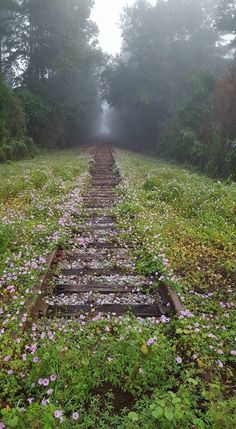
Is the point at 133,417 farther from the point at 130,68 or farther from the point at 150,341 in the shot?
the point at 130,68

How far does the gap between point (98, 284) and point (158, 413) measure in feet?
9.54

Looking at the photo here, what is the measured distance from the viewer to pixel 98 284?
5.44 m

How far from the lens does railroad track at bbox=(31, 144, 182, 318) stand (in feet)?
15.3

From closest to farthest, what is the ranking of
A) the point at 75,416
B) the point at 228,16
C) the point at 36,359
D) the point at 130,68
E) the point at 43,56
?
the point at 75,416, the point at 36,359, the point at 228,16, the point at 43,56, the point at 130,68

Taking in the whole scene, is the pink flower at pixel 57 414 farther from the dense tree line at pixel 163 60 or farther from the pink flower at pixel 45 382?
the dense tree line at pixel 163 60

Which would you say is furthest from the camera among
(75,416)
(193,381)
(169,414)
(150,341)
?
(150,341)

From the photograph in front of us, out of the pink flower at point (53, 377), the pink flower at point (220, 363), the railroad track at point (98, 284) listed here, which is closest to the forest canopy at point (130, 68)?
the railroad track at point (98, 284)

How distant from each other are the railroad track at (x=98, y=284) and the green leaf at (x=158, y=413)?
178 centimetres

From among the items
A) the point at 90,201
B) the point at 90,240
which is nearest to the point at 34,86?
the point at 90,201

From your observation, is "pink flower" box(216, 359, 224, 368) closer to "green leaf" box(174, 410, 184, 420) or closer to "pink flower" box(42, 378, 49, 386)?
"green leaf" box(174, 410, 184, 420)

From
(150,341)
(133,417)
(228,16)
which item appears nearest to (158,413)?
(133,417)

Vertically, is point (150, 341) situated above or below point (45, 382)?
above

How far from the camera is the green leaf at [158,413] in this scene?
8.52 feet

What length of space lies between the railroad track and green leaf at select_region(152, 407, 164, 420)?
178cm
